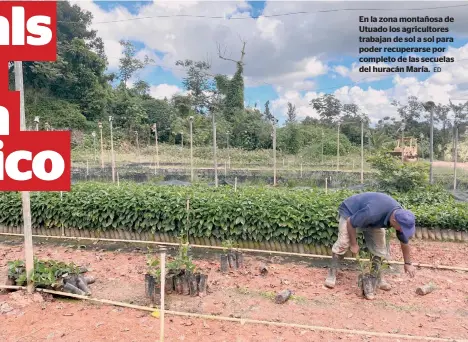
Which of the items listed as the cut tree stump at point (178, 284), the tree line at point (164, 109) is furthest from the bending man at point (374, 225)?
the tree line at point (164, 109)

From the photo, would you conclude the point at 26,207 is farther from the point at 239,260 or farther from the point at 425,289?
the point at 425,289

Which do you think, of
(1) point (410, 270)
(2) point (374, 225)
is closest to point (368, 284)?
(1) point (410, 270)

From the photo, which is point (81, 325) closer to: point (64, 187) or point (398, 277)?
point (64, 187)

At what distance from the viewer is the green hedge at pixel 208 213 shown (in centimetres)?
580

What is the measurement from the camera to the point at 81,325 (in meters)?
3.56

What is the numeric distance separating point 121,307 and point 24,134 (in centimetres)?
218

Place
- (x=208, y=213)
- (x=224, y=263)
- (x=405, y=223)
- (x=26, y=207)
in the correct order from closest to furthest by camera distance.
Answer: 1. (x=405, y=223)
2. (x=26, y=207)
3. (x=224, y=263)
4. (x=208, y=213)

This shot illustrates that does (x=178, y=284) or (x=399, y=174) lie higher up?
(x=399, y=174)

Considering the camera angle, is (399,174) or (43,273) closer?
(43,273)

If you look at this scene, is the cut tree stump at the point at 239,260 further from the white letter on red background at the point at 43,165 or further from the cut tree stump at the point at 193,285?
the white letter on red background at the point at 43,165

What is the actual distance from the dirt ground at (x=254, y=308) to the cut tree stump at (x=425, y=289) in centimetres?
5

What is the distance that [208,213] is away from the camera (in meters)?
6.21

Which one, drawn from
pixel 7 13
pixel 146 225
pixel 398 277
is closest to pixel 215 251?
pixel 146 225

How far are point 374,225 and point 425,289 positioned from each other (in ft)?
3.18
